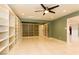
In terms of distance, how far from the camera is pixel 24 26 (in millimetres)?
16453

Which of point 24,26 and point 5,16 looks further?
point 24,26

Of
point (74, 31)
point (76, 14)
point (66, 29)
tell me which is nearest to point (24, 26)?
point (74, 31)

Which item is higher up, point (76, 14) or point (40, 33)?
point (76, 14)
